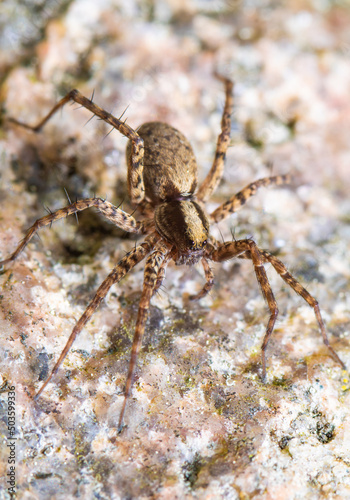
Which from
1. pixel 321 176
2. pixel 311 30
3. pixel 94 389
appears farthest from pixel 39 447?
pixel 311 30

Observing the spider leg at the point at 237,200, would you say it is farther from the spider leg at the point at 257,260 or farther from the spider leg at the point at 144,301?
the spider leg at the point at 144,301

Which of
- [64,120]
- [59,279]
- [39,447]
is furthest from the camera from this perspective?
[64,120]

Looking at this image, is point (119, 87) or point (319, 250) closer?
point (319, 250)

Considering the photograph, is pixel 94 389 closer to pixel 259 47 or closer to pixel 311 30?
pixel 259 47

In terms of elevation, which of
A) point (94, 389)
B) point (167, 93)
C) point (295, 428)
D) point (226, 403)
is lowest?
point (295, 428)

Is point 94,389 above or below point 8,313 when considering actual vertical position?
below

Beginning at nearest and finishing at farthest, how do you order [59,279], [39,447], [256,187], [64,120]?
→ [39,447]
[59,279]
[256,187]
[64,120]

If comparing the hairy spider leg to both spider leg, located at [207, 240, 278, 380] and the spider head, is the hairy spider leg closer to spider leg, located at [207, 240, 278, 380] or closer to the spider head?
spider leg, located at [207, 240, 278, 380]
